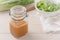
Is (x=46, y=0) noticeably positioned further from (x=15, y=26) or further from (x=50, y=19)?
(x=15, y=26)

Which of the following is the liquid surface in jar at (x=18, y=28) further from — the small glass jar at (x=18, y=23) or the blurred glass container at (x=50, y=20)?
the blurred glass container at (x=50, y=20)

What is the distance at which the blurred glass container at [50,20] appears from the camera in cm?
86

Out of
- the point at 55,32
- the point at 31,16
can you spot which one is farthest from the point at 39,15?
the point at 55,32

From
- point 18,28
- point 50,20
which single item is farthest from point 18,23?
point 50,20

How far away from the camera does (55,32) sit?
0.85 meters

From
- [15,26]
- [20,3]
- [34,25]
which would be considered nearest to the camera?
[15,26]

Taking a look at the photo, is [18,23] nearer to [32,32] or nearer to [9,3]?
[32,32]

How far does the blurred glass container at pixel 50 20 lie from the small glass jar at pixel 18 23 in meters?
0.11

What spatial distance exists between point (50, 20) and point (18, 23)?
0.19 m

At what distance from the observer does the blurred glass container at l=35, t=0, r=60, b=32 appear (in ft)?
2.82

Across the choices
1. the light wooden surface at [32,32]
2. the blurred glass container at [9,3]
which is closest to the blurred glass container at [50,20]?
the light wooden surface at [32,32]

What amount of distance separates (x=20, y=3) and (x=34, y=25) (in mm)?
192

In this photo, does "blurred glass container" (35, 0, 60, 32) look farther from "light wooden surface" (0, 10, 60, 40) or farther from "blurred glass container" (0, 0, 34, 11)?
"blurred glass container" (0, 0, 34, 11)

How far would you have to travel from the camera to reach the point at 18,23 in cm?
81
